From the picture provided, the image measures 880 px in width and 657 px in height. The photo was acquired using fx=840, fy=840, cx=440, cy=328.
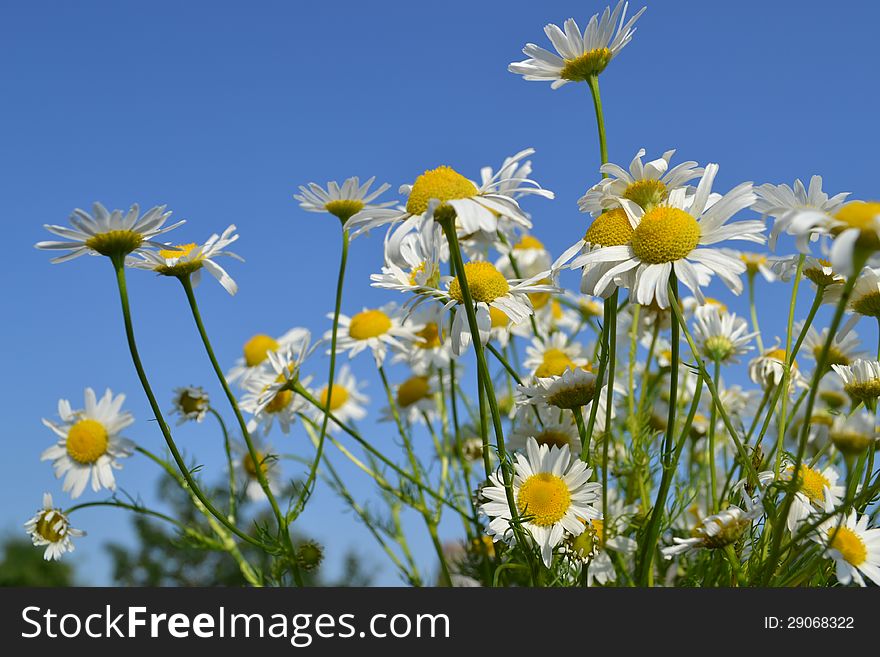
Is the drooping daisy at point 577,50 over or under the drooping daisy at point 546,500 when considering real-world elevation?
over

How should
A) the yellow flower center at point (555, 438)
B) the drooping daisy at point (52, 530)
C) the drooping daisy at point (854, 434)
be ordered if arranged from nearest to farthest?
the drooping daisy at point (854, 434) → the yellow flower center at point (555, 438) → the drooping daisy at point (52, 530)

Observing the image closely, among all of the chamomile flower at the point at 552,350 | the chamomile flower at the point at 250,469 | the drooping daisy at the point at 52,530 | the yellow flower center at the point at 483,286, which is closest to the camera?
the yellow flower center at the point at 483,286

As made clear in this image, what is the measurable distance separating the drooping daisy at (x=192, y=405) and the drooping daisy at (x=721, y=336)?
75cm

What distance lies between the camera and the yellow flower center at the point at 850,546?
76 cm

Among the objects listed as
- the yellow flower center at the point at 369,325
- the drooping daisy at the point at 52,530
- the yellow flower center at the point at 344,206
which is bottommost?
the drooping daisy at the point at 52,530

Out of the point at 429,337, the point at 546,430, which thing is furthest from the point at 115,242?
the point at 429,337

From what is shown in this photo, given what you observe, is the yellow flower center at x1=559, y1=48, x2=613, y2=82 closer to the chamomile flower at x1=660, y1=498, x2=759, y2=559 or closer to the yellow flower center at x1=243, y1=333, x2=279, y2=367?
the chamomile flower at x1=660, y1=498, x2=759, y2=559

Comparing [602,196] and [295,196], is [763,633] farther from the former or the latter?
[295,196]

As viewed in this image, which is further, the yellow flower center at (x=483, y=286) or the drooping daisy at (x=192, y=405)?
the drooping daisy at (x=192, y=405)

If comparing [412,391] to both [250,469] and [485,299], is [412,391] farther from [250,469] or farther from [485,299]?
[485,299]

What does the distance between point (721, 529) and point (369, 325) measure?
743mm

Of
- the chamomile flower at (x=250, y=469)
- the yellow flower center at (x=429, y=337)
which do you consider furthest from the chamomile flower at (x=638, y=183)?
the chamomile flower at (x=250, y=469)

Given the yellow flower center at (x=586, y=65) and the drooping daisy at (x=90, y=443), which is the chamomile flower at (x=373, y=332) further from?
the yellow flower center at (x=586, y=65)

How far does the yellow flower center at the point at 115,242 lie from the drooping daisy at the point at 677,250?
45 cm
